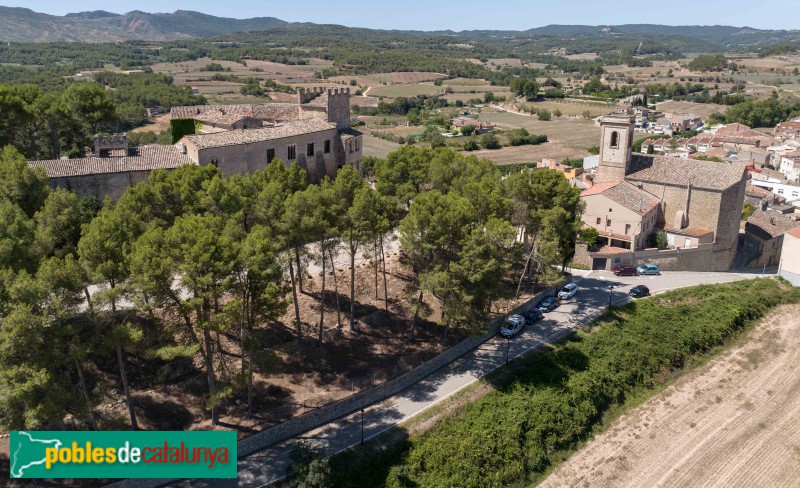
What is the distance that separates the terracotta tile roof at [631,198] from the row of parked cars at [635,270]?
424cm

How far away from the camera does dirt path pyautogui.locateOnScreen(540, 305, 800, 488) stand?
28.6 m

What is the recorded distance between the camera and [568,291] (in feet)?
135

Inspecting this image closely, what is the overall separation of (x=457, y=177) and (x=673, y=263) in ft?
65.9

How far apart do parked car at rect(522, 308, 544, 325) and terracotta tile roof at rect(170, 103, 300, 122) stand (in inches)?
1232

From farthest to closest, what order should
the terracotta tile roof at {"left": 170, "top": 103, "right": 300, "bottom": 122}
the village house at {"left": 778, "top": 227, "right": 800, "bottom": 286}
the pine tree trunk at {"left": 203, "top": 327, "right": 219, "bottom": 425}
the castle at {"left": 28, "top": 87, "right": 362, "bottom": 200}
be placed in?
the terracotta tile roof at {"left": 170, "top": 103, "right": 300, "bottom": 122} < the village house at {"left": 778, "top": 227, "right": 800, "bottom": 286} < the castle at {"left": 28, "top": 87, "right": 362, "bottom": 200} < the pine tree trunk at {"left": 203, "top": 327, "right": 219, "bottom": 425}

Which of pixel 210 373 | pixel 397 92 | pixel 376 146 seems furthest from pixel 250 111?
pixel 397 92

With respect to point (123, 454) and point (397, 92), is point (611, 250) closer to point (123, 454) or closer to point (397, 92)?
point (123, 454)

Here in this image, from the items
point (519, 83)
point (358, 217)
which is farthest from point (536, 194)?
point (519, 83)

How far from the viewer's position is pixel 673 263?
156 feet

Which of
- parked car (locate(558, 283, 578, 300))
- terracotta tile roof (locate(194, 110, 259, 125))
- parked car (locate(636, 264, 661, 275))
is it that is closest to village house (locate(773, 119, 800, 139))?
parked car (locate(636, 264, 661, 275))

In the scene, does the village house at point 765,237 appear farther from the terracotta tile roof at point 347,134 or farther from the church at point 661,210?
the terracotta tile roof at point 347,134

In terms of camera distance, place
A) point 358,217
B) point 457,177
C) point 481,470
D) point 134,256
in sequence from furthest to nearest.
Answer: point 457,177
point 358,217
point 481,470
point 134,256

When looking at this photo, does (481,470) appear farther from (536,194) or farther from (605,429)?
(536,194)

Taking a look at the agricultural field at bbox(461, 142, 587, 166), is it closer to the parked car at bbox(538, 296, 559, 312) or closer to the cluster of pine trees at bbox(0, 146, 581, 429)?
the parked car at bbox(538, 296, 559, 312)
